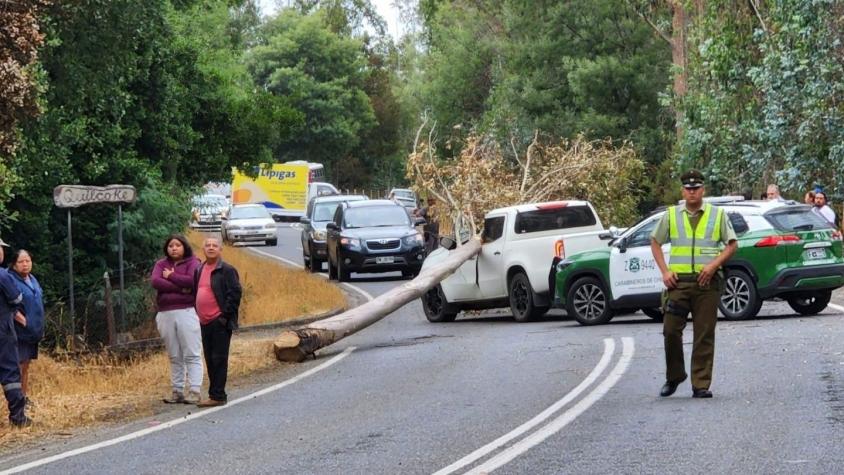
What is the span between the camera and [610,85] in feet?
164

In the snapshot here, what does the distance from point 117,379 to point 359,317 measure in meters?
4.28

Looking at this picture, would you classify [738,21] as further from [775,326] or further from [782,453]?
[782,453]

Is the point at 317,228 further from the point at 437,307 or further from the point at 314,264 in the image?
the point at 437,307

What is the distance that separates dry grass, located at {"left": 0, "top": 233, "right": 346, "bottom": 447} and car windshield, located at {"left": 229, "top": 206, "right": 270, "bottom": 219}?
88.2 ft

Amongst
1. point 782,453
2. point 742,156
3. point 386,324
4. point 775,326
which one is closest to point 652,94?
point 742,156

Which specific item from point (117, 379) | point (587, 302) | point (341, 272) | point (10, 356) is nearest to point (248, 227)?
point (341, 272)

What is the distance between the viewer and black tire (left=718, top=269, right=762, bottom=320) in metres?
20.4

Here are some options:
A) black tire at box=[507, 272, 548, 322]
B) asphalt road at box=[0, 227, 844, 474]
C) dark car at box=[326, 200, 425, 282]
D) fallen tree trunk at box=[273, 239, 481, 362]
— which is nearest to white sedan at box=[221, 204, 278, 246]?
dark car at box=[326, 200, 425, 282]

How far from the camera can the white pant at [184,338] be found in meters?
15.2

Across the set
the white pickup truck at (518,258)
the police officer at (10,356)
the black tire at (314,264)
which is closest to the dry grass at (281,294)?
the black tire at (314,264)

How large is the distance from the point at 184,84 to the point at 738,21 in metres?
11.7

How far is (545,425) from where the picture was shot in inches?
461

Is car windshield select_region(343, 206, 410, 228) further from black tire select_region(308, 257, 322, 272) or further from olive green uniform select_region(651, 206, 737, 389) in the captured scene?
olive green uniform select_region(651, 206, 737, 389)

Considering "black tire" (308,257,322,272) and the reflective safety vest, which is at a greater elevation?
the reflective safety vest
